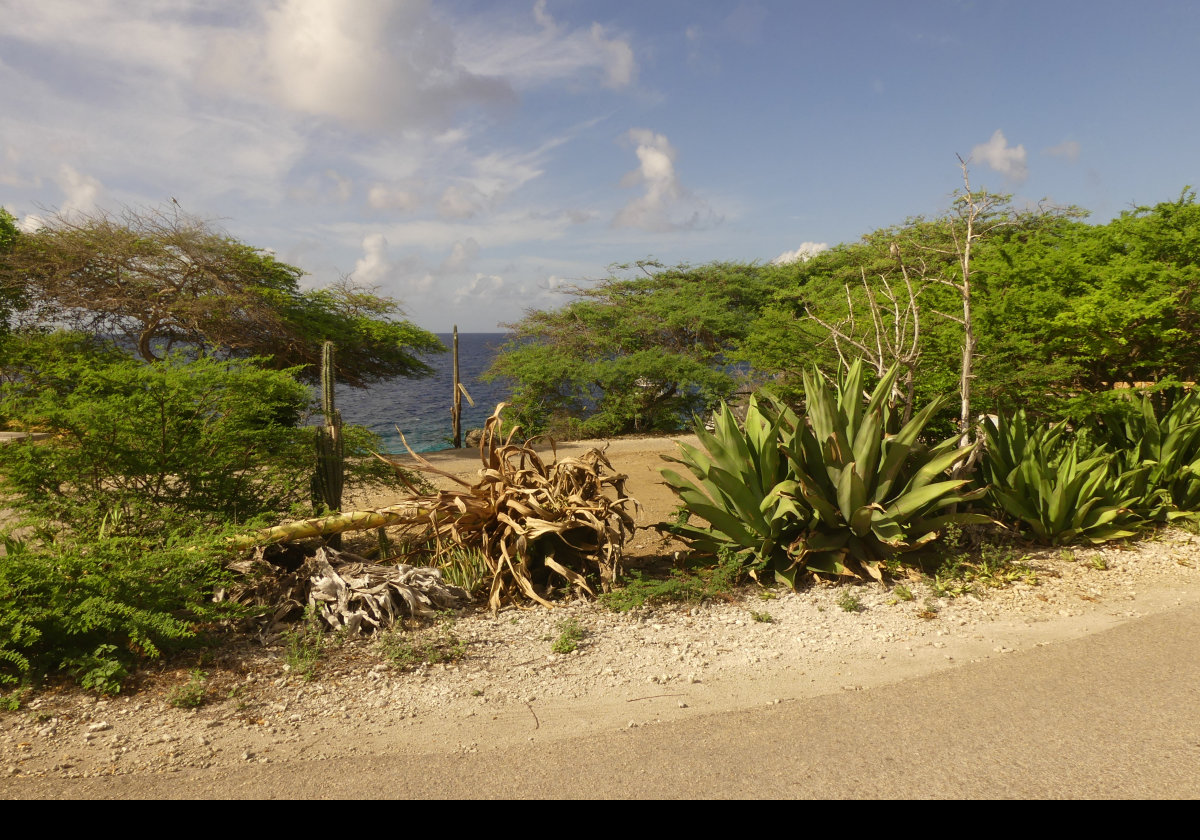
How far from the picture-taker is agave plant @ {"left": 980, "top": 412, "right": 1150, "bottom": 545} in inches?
247

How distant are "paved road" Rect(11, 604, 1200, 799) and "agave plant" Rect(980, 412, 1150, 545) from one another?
2649 mm

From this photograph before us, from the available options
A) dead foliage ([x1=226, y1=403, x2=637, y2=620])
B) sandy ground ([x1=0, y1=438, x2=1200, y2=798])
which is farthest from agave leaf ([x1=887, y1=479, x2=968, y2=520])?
dead foliage ([x1=226, y1=403, x2=637, y2=620])

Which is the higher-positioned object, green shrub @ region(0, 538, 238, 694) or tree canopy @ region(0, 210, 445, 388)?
tree canopy @ region(0, 210, 445, 388)

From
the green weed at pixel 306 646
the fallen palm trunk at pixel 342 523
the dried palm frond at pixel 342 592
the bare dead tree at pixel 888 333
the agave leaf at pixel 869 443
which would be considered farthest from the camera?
the bare dead tree at pixel 888 333

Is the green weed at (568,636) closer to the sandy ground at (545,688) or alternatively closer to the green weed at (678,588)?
the sandy ground at (545,688)

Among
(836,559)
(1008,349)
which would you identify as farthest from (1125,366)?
(836,559)

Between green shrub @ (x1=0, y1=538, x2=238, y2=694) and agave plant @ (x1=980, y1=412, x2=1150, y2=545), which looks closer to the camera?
green shrub @ (x1=0, y1=538, x2=238, y2=694)

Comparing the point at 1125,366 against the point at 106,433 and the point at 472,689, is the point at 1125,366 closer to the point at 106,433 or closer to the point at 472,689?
the point at 472,689

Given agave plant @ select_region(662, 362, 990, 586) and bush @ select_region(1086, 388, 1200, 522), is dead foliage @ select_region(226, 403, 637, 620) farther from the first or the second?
bush @ select_region(1086, 388, 1200, 522)

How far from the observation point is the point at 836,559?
→ 18.1 ft

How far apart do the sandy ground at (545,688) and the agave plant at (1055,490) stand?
2.24 ft

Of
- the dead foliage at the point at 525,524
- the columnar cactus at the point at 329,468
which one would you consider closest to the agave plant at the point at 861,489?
the dead foliage at the point at 525,524

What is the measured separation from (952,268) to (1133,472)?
10.3 ft

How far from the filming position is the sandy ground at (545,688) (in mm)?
3121
